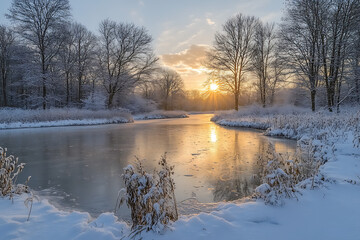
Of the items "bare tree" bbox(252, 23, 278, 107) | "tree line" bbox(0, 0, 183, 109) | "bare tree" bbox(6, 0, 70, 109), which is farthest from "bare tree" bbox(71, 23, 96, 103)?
"bare tree" bbox(252, 23, 278, 107)

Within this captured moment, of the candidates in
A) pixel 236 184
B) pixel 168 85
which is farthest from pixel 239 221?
pixel 168 85

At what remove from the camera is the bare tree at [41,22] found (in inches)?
694

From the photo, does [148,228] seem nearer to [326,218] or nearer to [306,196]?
[326,218]

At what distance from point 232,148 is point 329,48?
13.1 meters

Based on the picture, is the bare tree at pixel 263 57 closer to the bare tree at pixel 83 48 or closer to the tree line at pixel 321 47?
the tree line at pixel 321 47

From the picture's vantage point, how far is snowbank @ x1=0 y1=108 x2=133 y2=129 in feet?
48.1

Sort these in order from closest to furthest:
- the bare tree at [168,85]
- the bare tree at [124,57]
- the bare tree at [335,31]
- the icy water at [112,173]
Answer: the icy water at [112,173], the bare tree at [335,31], the bare tree at [124,57], the bare tree at [168,85]

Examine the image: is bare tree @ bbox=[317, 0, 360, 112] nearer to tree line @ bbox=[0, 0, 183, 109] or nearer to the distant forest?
the distant forest

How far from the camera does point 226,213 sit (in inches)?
99.7

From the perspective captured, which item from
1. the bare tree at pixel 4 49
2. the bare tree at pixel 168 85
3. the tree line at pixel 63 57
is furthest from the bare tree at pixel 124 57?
the bare tree at pixel 168 85

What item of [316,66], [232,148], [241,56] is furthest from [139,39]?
[232,148]

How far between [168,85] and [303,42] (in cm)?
3875

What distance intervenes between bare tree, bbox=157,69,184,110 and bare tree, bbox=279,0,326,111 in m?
36.0

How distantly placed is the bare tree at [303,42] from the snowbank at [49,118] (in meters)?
16.6
